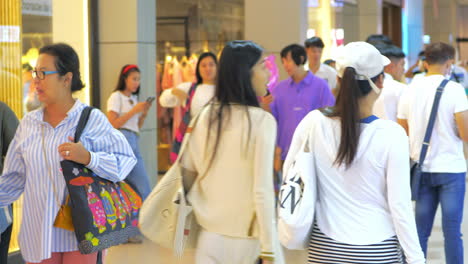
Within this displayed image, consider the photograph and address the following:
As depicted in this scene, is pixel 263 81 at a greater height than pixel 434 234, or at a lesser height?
greater

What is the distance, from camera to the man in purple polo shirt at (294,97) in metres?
7.71

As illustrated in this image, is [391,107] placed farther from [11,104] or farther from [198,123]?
[198,123]

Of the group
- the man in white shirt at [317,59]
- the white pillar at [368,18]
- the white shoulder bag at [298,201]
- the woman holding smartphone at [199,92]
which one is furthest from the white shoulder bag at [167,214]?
the white pillar at [368,18]

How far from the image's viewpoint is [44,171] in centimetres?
372

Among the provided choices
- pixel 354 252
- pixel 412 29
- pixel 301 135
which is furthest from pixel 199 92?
pixel 412 29

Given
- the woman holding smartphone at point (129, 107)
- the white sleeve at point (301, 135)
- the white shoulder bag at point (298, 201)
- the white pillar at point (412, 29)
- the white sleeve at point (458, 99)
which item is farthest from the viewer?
the white pillar at point (412, 29)

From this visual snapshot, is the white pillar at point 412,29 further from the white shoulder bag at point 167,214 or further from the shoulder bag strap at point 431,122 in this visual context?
the white shoulder bag at point 167,214

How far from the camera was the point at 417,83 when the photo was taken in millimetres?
5781

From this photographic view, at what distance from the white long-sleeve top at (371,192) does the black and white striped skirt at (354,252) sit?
25 mm

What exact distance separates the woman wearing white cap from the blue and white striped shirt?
1059 mm

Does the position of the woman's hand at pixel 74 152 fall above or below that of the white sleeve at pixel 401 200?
above

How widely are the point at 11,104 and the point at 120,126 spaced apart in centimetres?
135

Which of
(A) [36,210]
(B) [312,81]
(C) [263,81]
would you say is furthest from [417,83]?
(A) [36,210]

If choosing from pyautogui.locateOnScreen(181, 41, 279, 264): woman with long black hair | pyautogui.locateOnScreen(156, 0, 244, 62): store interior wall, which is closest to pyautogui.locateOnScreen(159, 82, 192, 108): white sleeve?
pyautogui.locateOnScreen(156, 0, 244, 62): store interior wall
